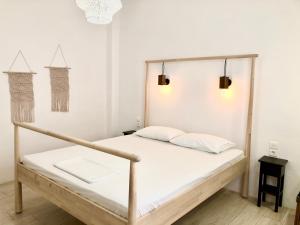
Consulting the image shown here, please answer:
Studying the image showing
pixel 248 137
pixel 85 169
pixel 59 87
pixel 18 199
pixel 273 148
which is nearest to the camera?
pixel 85 169

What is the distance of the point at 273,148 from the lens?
276 centimetres

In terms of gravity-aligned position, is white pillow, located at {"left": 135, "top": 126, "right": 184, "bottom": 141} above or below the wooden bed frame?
above

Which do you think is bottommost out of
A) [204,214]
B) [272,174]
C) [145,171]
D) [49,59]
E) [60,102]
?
[204,214]

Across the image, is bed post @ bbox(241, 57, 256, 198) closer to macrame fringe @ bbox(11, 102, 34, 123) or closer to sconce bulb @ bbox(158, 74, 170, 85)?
sconce bulb @ bbox(158, 74, 170, 85)

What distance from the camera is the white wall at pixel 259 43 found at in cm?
262

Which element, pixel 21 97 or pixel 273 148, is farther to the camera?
pixel 21 97

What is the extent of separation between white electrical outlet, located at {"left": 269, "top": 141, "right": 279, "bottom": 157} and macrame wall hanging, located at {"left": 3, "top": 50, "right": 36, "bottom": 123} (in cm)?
297

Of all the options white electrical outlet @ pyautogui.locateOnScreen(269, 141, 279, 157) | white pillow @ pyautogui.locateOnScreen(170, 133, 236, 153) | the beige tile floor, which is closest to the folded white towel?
the beige tile floor

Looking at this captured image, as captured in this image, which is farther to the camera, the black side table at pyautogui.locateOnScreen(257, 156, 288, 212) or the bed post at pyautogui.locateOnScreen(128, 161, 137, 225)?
the black side table at pyautogui.locateOnScreen(257, 156, 288, 212)

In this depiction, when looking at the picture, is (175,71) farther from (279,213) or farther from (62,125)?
(279,213)

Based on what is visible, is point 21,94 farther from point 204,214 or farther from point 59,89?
point 204,214

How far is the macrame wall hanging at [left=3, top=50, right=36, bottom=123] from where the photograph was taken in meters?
3.14

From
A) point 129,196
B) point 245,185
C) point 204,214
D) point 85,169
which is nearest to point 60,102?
point 85,169

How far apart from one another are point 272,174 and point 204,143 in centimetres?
73
